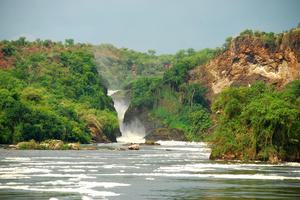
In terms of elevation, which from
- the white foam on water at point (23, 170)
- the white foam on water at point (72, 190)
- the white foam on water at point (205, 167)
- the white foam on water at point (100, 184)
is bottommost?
the white foam on water at point (72, 190)

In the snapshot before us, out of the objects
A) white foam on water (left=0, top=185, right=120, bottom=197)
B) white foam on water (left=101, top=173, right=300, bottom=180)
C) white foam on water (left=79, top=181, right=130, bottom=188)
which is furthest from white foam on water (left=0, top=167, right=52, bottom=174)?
white foam on water (left=0, top=185, right=120, bottom=197)

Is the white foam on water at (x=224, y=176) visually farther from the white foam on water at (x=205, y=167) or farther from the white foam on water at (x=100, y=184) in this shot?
the white foam on water at (x=100, y=184)

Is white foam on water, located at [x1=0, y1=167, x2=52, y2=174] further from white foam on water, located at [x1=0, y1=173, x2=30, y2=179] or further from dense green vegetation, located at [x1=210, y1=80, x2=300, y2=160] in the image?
dense green vegetation, located at [x1=210, y1=80, x2=300, y2=160]

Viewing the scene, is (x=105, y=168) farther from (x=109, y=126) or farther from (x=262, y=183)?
(x=109, y=126)

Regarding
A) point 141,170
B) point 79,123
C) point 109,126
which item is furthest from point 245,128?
point 109,126

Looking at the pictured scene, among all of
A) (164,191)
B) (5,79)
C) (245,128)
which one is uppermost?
(5,79)

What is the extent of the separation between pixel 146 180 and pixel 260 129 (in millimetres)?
25972

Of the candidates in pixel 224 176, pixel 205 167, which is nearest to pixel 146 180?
pixel 224 176

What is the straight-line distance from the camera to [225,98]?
97.7 meters

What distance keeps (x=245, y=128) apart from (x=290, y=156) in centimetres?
601

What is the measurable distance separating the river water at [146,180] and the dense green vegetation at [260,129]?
4240mm

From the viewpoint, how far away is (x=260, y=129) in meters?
87.4

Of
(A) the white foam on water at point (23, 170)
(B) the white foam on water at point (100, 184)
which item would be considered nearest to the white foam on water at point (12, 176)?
(A) the white foam on water at point (23, 170)

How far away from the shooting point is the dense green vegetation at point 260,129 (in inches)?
3418
